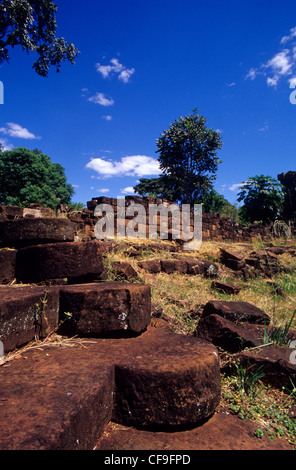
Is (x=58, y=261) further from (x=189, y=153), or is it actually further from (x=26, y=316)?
(x=189, y=153)

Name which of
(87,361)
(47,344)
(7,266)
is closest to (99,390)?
(87,361)

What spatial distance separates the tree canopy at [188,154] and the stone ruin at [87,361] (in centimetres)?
2200

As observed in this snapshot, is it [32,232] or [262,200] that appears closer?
[32,232]

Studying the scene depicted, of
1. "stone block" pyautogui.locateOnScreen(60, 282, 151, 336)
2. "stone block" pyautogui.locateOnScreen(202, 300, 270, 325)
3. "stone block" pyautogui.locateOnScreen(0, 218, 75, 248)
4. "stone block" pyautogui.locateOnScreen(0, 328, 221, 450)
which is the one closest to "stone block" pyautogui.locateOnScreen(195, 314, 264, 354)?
"stone block" pyautogui.locateOnScreen(202, 300, 270, 325)

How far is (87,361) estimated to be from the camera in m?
1.51

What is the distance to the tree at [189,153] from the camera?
901 inches

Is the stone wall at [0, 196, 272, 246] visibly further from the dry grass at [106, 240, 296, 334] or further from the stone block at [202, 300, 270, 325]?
the stone block at [202, 300, 270, 325]

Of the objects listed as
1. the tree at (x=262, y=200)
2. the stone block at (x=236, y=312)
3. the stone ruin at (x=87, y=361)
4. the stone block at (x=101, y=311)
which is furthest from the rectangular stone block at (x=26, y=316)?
the tree at (x=262, y=200)

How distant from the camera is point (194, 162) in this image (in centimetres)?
2372

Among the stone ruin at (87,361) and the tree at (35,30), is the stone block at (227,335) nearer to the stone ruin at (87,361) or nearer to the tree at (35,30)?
the stone ruin at (87,361)

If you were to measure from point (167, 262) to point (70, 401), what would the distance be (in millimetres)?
4397

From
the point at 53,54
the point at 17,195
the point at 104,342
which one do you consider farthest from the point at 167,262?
the point at 17,195

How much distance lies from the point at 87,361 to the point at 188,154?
76.8 feet

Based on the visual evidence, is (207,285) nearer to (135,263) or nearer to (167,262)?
(167,262)
